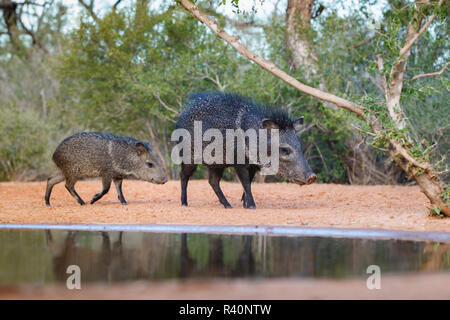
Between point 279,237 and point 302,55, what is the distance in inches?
301

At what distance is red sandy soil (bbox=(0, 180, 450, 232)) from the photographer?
5504mm

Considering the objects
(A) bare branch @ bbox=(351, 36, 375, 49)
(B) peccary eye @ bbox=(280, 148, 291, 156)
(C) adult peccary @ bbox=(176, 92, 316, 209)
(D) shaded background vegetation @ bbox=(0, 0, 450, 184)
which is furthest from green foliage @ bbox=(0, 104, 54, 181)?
(B) peccary eye @ bbox=(280, 148, 291, 156)

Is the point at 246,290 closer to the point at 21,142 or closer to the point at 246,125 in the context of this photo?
the point at 246,125

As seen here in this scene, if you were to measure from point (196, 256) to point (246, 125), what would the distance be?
338cm

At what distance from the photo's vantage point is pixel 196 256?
3672 millimetres

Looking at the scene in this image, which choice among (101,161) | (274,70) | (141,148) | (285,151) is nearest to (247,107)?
(285,151)

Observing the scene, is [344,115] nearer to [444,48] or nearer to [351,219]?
[444,48]

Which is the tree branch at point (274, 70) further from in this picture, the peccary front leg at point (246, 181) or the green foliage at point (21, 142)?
the green foliage at point (21, 142)

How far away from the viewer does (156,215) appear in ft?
19.7

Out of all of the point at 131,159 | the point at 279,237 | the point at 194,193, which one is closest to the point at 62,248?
the point at 279,237

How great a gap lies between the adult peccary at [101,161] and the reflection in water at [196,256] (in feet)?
8.21

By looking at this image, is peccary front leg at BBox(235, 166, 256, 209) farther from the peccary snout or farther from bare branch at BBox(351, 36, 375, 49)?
bare branch at BBox(351, 36, 375, 49)

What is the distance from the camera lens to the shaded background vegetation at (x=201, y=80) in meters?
10.8
